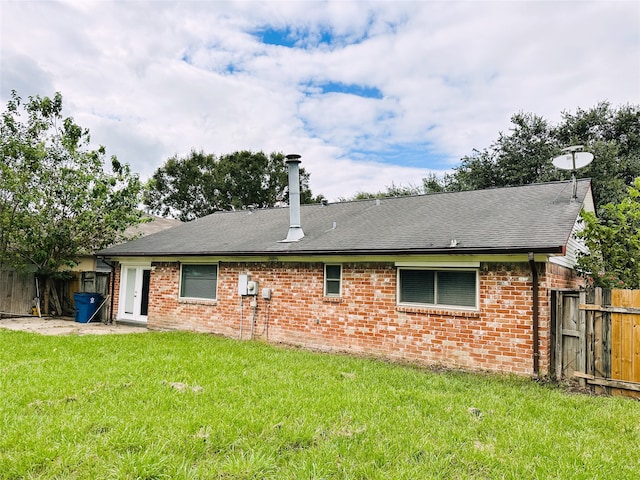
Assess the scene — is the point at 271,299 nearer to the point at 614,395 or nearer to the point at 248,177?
the point at 614,395

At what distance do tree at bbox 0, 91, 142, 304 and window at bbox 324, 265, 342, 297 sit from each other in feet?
31.1

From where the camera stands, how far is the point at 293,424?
4.52m

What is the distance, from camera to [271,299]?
1063 centimetres

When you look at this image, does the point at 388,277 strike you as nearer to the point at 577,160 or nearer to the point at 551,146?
the point at 577,160

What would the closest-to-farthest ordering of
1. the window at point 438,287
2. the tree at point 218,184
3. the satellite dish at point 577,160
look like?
the window at point 438,287 → the satellite dish at point 577,160 → the tree at point 218,184

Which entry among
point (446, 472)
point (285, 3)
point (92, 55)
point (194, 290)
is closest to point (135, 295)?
point (194, 290)

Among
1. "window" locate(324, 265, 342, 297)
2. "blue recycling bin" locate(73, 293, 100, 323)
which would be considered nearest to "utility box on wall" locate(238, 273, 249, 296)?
"window" locate(324, 265, 342, 297)

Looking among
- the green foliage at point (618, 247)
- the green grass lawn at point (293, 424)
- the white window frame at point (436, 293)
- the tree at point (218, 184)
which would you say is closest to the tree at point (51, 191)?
the green grass lawn at point (293, 424)

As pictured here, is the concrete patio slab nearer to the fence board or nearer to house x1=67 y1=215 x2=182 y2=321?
house x1=67 y1=215 x2=182 y2=321

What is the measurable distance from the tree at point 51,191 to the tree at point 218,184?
2142 centimetres

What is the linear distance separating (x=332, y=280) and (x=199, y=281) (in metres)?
4.35

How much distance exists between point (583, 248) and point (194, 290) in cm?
1018

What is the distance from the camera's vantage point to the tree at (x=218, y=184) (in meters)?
37.2

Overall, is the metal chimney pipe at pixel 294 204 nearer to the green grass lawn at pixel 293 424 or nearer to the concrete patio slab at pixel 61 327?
the green grass lawn at pixel 293 424
